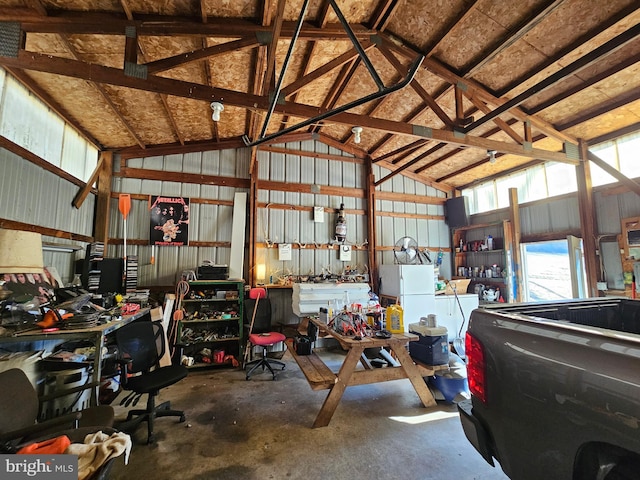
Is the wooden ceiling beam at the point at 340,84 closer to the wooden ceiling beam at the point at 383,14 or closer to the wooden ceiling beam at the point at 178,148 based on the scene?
the wooden ceiling beam at the point at 383,14

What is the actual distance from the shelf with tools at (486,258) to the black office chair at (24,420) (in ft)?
20.4

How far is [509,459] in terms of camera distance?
3.89 feet

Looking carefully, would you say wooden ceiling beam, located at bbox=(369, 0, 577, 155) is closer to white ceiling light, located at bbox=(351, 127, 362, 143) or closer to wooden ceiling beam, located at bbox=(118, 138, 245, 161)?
white ceiling light, located at bbox=(351, 127, 362, 143)

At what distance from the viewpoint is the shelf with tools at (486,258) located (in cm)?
547

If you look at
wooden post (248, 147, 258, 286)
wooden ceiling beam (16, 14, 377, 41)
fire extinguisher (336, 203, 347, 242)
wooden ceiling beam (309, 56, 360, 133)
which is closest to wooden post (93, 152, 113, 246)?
wooden post (248, 147, 258, 286)

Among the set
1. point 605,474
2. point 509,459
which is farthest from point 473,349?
point 605,474

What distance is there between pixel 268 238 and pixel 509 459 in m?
4.53

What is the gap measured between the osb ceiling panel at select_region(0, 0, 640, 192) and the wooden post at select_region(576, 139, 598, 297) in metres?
0.38

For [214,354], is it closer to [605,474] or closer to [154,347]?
[154,347]

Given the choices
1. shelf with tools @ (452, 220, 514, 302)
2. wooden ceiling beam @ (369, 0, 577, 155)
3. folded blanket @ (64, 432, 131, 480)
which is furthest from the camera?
shelf with tools @ (452, 220, 514, 302)

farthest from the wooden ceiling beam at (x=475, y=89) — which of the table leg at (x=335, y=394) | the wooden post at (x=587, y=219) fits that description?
the table leg at (x=335, y=394)

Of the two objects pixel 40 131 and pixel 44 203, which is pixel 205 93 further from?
pixel 44 203

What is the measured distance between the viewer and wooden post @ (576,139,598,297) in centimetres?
416

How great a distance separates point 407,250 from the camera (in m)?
5.64
